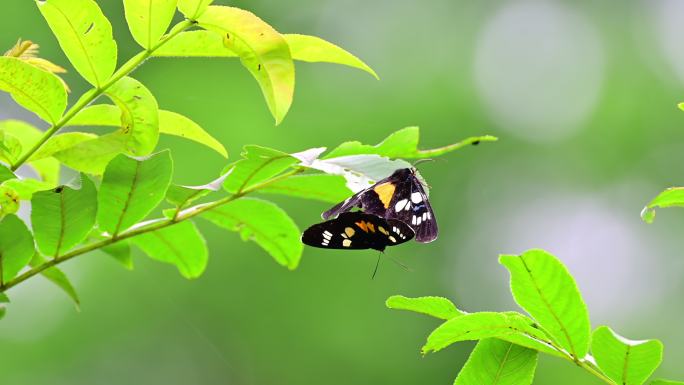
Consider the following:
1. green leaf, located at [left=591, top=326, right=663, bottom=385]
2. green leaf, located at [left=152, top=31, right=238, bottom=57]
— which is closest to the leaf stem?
green leaf, located at [left=152, top=31, right=238, bottom=57]

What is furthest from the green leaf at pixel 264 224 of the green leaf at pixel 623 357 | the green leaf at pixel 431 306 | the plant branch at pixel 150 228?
the green leaf at pixel 623 357

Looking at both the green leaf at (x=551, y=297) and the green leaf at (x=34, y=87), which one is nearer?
the green leaf at (x=551, y=297)

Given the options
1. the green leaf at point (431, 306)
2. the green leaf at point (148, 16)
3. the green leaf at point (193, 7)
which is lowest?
the green leaf at point (431, 306)

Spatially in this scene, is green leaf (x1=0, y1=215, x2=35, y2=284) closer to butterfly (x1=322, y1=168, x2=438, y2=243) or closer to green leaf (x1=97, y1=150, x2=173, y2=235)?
green leaf (x1=97, y1=150, x2=173, y2=235)

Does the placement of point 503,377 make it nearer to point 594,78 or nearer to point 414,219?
point 414,219

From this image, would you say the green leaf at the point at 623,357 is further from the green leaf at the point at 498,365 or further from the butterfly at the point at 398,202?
the butterfly at the point at 398,202

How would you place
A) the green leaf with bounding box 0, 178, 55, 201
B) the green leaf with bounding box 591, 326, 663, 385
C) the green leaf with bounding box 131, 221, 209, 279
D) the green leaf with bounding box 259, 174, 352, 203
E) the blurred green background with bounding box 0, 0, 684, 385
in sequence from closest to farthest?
the green leaf with bounding box 591, 326, 663, 385 < the green leaf with bounding box 0, 178, 55, 201 < the green leaf with bounding box 259, 174, 352, 203 < the green leaf with bounding box 131, 221, 209, 279 < the blurred green background with bounding box 0, 0, 684, 385

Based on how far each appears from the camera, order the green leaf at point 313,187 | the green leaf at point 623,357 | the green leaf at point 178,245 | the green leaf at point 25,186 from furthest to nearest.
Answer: the green leaf at point 178,245 < the green leaf at point 313,187 < the green leaf at point 25,186 < the green leaf at point 623,357
